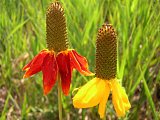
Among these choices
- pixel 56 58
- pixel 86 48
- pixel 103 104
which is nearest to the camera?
pixel 103 104

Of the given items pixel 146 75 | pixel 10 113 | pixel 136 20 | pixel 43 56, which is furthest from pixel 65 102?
pixel 43 56

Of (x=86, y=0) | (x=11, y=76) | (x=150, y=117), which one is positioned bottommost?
(x=150, y=117)

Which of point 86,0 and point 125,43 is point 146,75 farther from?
point 86,0

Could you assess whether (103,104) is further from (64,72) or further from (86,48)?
(86,48)

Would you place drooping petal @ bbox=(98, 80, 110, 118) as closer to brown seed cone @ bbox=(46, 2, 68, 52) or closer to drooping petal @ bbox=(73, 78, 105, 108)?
drooping petal @ bbox=(73, 78, 105, 108)

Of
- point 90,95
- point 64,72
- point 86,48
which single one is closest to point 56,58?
point 64,72
